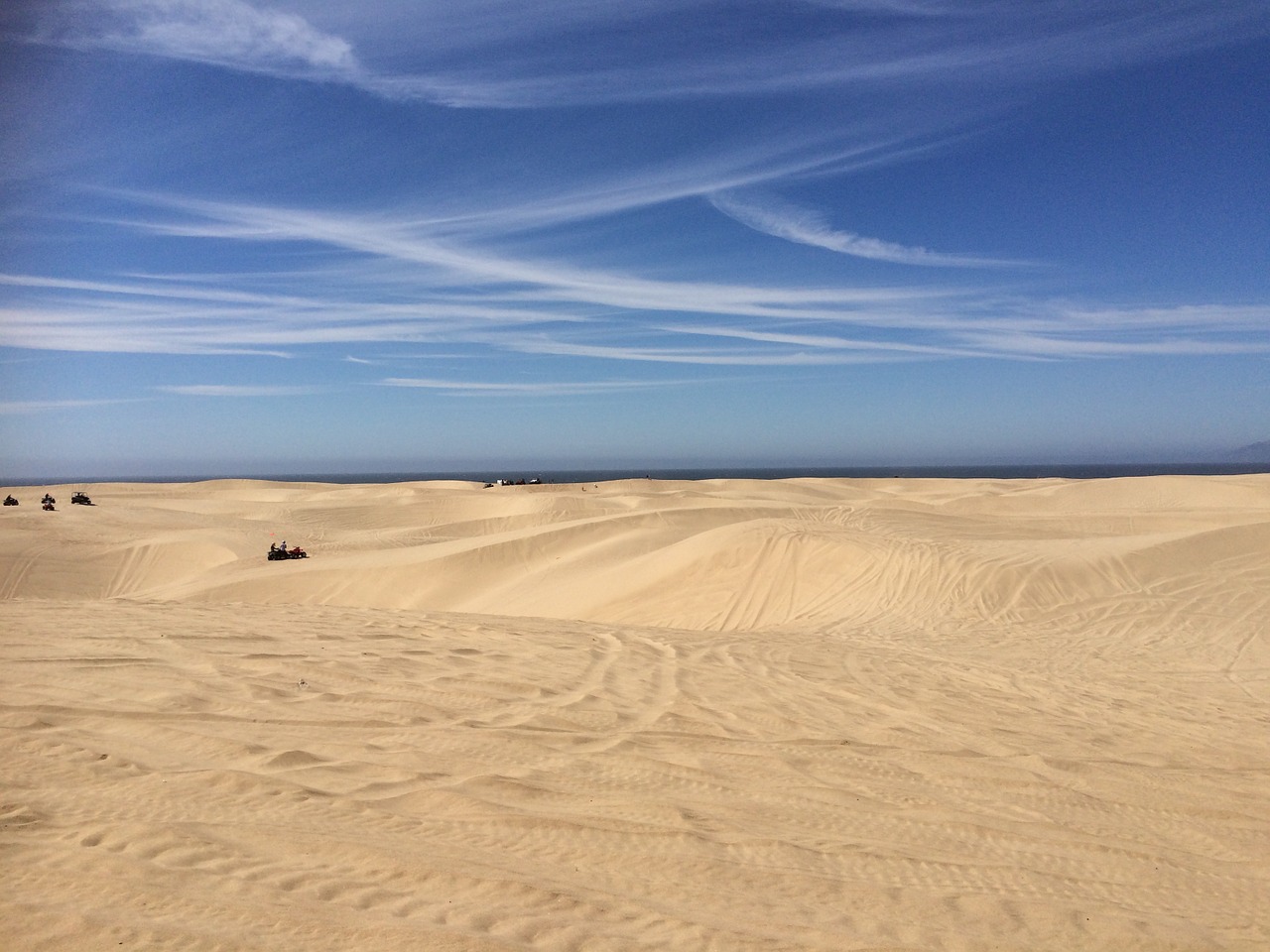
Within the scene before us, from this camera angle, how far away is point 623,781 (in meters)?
4.50

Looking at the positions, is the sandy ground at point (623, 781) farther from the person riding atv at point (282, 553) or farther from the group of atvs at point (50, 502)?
the group of atvs at point (50, 502)

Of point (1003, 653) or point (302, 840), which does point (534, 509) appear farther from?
point (302, 840)

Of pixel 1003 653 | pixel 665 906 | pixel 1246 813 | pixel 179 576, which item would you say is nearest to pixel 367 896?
pixel 665 906

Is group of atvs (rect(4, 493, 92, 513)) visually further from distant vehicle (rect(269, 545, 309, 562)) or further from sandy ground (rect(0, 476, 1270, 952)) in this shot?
sandy ground (rect(0, 476, 1270, 952))

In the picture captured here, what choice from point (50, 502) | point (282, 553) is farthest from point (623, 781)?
point (50, 502)

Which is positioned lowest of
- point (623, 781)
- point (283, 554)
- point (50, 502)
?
point (283, 554)

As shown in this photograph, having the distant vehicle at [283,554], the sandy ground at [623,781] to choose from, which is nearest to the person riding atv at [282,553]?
the distant vehicle at [283,554]

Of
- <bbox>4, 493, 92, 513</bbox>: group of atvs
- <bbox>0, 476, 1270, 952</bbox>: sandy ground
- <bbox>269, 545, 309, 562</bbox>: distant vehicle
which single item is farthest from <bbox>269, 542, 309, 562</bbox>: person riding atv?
<bbox>0, 476, 1270, 952</bbox>: sandy ground

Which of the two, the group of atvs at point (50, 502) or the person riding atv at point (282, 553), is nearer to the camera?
the person riding atv at point (282, 553)

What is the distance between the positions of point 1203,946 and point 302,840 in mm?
3845

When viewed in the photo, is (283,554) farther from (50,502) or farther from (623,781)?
(623,781)

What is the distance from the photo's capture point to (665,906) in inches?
126

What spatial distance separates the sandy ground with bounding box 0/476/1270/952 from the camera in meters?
3.06

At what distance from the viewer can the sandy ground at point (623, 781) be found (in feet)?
10.1
